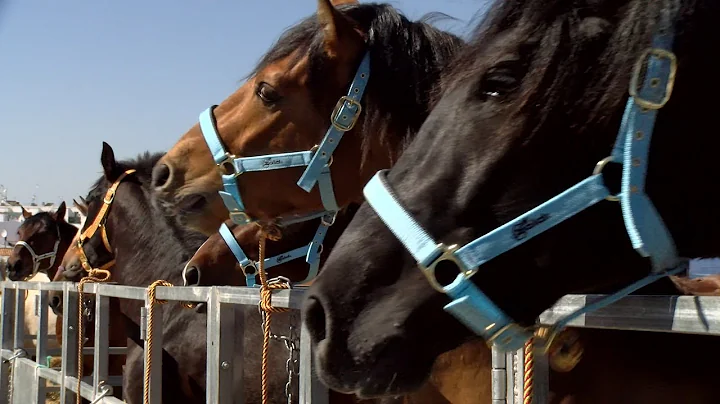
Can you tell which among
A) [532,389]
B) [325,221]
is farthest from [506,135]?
[325,221]

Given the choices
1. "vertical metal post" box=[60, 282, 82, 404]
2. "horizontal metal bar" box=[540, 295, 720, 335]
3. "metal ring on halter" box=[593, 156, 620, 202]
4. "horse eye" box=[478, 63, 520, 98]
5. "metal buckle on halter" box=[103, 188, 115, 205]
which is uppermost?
"horse eye" box=[478, 63, 520, 98]

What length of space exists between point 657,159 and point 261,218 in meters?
1.80

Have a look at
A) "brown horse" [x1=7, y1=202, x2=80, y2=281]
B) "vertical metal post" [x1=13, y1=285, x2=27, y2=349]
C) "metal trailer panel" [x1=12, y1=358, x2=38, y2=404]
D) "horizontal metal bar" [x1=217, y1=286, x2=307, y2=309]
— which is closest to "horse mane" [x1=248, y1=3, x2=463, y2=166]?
"horizontal metal bar" [x1=217, y1=286, x2=307, y2=309]

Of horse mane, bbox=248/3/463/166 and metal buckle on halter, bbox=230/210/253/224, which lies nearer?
horse mane, bbox=248/3/463/166

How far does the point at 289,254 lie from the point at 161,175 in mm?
837

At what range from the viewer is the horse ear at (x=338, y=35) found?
8.68ft

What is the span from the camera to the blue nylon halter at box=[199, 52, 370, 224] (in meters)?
2.66

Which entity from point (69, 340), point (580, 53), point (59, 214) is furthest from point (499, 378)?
point (59, 214)

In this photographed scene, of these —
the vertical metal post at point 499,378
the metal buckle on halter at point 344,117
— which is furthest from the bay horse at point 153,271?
the vertical metal post at point 499,378

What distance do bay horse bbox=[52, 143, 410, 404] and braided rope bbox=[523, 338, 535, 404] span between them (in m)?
1.42

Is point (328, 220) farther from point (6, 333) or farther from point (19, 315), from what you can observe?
point (6, 333)

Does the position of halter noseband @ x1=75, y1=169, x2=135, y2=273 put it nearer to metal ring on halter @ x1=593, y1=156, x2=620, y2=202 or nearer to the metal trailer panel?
the metal trailer panel

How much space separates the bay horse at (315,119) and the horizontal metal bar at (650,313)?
4.01 feet

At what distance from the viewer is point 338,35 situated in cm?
267
